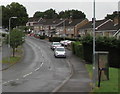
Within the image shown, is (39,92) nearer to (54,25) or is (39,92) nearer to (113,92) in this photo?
(113,92)

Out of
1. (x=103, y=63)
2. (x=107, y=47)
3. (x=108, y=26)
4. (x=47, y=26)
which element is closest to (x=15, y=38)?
(x=107, y=47)

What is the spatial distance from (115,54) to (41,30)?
90115 millimetres

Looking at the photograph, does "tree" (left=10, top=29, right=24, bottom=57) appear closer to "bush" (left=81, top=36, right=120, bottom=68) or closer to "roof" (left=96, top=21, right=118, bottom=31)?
"bush" (left=81, top=36, right=120, bottom=68)

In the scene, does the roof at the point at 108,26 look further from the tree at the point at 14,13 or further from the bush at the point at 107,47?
the bush at the point at 107,47

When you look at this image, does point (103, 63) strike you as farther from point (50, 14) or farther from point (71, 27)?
point (50, 14)

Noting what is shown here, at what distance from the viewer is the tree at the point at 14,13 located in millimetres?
90312

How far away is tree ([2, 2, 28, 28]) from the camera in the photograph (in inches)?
3556

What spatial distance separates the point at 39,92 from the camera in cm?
1778

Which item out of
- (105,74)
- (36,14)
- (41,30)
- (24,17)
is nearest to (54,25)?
(41,30)

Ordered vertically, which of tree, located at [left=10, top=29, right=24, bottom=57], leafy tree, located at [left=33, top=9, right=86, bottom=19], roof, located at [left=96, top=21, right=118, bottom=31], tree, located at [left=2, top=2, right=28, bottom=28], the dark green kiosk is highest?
leafy tree, located at [left=33, top=9, right=86, bottom=19]

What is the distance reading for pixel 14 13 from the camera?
3607 inches

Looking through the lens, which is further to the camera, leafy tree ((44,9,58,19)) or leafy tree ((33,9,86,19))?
leafy tree ((44,9,58,19))


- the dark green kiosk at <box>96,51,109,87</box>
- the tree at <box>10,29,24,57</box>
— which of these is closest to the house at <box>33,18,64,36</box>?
the tree at <box>10,29,24,57</box>

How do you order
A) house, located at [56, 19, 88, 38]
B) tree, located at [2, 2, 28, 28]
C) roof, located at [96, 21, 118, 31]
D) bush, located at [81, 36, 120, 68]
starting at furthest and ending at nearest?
house, located at [56, 19, 88, 38], tree, located at [2, 2, 28, 28], roof, located at [96, 21, 118, 31], bush, located at [81, 36, 120, 68]
